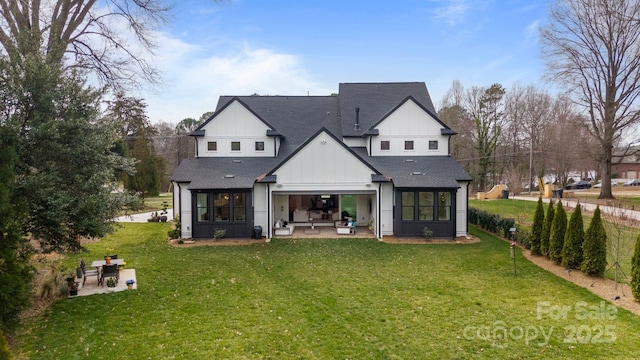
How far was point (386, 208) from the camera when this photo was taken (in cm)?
1694

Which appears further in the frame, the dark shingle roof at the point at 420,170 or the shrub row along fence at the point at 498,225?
the dark shingle roof at the point at 420,170

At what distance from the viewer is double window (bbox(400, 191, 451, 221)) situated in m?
16.4

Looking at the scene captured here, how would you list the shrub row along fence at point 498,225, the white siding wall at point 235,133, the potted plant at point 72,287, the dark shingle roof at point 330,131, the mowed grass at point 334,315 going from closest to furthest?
the mowed grass at point 334,315
the potted plant at point 72,287
the shrub row along fence at point 498,225
the dark shingle roof at point 330,131
the white siding wall at point 235,133

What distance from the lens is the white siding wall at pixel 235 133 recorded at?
62.6 ft

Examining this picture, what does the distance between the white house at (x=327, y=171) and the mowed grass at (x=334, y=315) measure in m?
3.97

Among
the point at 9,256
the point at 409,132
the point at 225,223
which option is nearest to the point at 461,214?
the point at 409,132

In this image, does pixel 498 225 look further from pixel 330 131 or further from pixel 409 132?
pixel 330 131

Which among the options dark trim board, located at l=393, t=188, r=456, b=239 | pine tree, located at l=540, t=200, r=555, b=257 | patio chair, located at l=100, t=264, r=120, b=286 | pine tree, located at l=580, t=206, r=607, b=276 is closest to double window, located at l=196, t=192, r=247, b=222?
patio chair, located at l=100, t=264, r=120, b=286

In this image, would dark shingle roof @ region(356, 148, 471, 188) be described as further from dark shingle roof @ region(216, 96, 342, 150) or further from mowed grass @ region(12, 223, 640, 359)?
mowed grass @ region(12, 223, 640, 359)

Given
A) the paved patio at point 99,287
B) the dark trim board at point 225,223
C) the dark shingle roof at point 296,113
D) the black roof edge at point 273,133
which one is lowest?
the paved patio at point 99,287

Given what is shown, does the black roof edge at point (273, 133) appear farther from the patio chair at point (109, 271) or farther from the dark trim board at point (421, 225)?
the patio chair at point (109, 271)

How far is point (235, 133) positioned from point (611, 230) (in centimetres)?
1810

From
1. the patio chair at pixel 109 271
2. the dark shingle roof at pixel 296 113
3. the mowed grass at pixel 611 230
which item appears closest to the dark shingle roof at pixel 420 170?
the dark shingle roof at pixel 296 113

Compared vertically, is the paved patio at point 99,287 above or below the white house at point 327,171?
below
